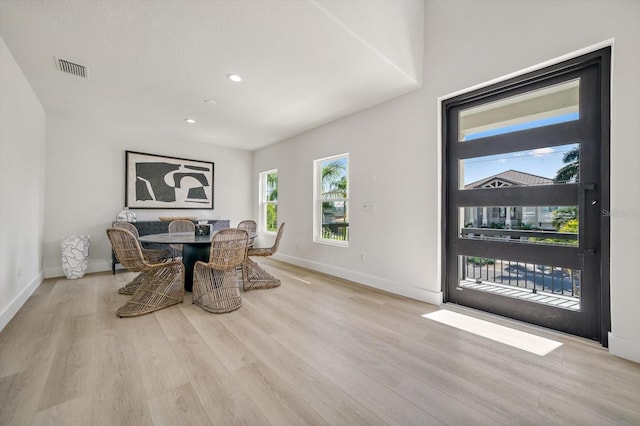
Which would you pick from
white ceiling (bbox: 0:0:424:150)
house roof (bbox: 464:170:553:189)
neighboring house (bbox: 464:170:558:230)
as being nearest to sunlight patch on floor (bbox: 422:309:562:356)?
neighboring house (bbox: 464:170:558:230)

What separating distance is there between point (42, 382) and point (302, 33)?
304cm

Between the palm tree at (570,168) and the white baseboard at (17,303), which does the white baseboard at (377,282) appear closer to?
the palm tree at (570,168)

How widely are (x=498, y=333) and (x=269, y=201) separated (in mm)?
4926

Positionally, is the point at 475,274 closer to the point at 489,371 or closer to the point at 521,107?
the point at 489,371

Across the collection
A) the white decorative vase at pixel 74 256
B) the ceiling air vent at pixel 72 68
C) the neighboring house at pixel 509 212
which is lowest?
the white decorative vase at pixel 74 256

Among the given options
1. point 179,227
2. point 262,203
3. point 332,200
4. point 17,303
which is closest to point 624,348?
point 332,200

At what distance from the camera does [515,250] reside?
8.39 feet

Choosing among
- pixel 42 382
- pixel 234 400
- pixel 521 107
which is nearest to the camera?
pixel 234 400

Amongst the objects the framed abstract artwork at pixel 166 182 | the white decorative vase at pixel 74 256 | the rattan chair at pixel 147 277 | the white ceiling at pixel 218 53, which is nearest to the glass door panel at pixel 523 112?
the white ceiling at pixel 218 53

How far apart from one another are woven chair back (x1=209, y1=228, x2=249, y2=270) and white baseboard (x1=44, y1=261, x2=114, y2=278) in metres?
3.04

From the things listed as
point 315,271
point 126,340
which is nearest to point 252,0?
point 126,340

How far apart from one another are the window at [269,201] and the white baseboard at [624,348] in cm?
509

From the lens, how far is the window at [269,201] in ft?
19.5

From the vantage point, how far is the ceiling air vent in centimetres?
261
